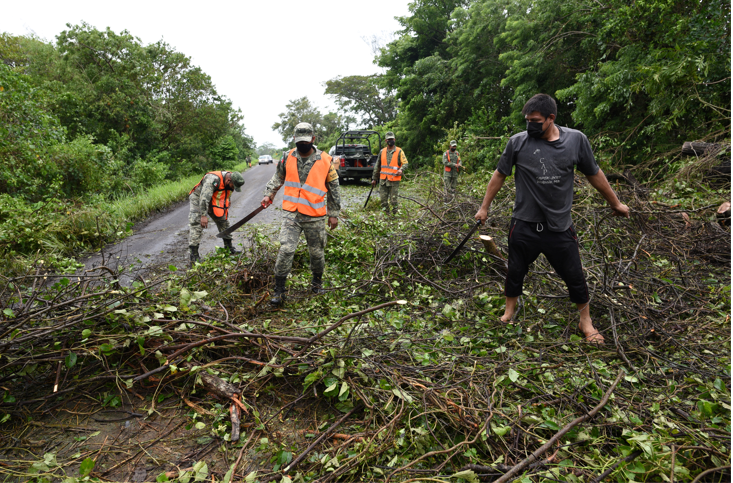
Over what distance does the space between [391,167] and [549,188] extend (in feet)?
17.7

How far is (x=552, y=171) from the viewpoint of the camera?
273cm

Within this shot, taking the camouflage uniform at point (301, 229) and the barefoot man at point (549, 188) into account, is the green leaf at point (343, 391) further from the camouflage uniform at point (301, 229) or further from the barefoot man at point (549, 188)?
the camouflage uniform at point (301, 229)

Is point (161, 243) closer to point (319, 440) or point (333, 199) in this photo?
point (333, 199)

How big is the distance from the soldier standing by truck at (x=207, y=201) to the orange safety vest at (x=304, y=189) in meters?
1.73

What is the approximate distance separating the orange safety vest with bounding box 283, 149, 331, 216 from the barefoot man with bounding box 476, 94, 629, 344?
73.2 inches

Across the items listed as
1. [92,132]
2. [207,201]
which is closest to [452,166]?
[207,201]

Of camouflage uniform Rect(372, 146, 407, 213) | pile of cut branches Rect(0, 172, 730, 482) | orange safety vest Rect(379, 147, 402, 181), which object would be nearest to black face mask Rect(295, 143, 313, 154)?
pile of cut branches Rect(0, 172, 730, 482)

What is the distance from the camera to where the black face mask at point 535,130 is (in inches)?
107

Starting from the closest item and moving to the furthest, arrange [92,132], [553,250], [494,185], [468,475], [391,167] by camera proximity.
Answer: [468,475] < [553,250] < [494,185] < [391,167] < [92,132]

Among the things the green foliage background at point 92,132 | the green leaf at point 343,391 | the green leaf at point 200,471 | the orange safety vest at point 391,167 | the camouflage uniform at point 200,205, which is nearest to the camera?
the green leaf at point 200,471

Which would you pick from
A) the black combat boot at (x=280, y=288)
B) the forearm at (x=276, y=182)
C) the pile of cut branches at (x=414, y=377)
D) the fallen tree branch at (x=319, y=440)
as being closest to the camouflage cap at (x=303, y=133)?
the forearm at (x=276, y=182)

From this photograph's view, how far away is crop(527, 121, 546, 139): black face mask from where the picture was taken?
8.91ft

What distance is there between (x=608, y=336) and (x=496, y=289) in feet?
3.66

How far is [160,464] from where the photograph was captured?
6.66 ft
